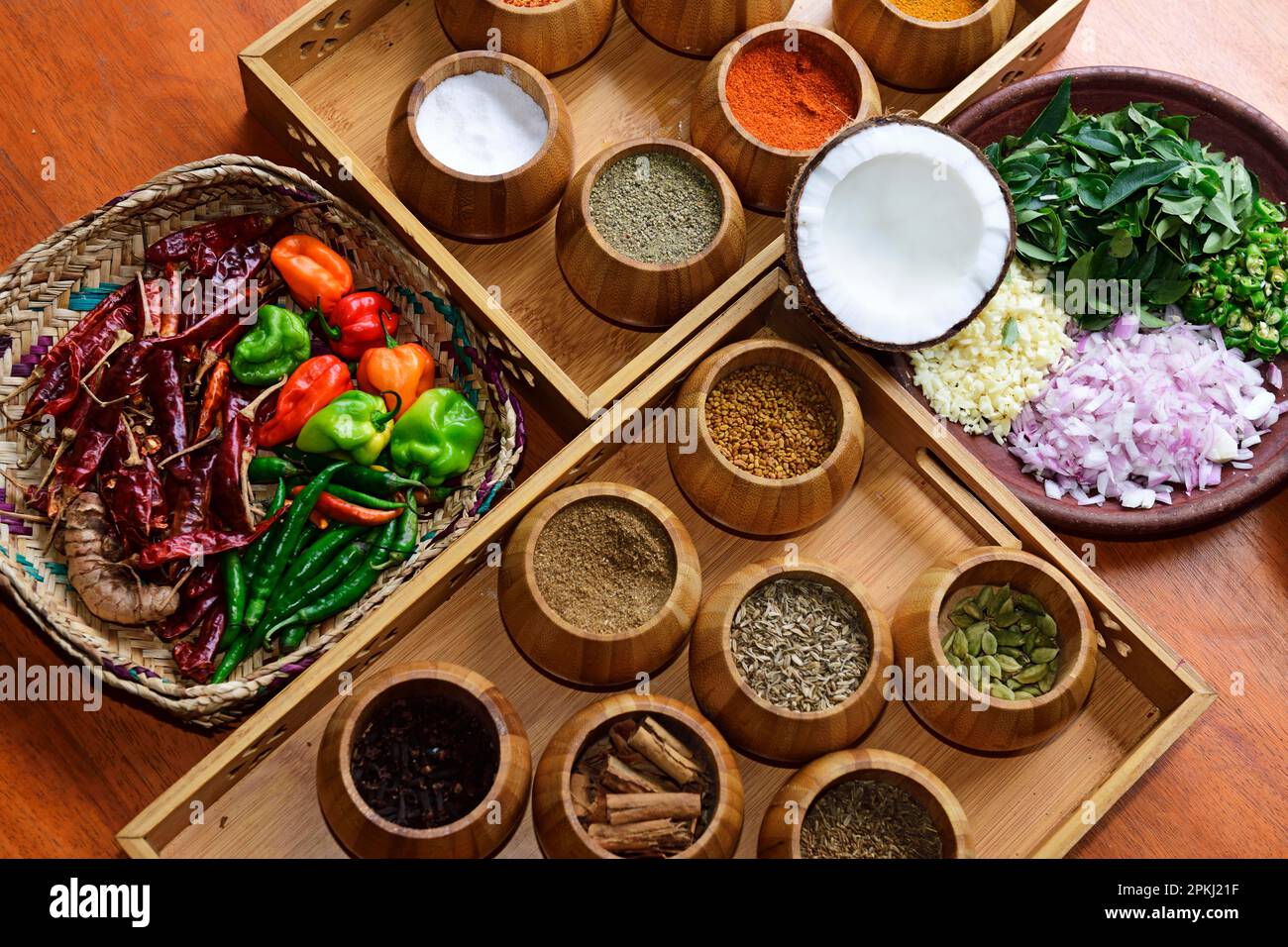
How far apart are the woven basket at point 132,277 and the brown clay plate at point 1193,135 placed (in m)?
0.81

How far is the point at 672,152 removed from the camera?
2.80 m

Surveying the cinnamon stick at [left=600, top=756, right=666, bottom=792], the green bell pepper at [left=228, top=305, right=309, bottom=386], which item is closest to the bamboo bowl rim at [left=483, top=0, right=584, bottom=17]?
the green bell pepper at [left=228, top=305, right=309, bottom=386]

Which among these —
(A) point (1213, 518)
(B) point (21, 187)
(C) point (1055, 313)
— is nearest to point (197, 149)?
(B) point (21, 187)

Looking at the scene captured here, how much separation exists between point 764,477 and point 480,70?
997mm

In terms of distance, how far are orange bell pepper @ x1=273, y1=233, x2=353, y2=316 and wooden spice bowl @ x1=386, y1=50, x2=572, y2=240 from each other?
0.19 metres

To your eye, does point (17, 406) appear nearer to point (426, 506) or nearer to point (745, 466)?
point (426, 506)

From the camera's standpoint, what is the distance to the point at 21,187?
3010 mm

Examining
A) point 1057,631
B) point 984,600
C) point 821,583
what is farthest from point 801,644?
point 1057,631

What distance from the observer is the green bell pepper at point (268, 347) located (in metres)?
2.77

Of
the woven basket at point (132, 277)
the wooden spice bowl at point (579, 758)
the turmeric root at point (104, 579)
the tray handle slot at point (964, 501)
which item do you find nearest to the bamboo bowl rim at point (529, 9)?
the woven basket at point (132, 277)

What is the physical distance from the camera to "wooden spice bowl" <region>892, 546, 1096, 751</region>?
8.05ft

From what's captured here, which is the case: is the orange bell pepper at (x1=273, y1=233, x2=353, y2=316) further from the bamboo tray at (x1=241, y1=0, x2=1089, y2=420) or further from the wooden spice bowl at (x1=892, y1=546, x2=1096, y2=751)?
the wooden spice bowl at (x1=892, y1=546, x2=1096, y2=751)

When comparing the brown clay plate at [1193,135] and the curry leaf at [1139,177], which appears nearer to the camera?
the brown clay plate at [1193,135]

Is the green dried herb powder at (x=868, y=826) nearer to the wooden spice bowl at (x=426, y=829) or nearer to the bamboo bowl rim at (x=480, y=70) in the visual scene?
the wooden spice bowl at (x=426, y=829)
